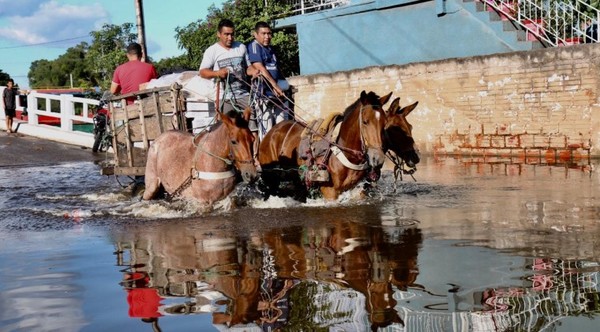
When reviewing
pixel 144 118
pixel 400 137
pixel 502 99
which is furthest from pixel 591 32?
pixel 144 118

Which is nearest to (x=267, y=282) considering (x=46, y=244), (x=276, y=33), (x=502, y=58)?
(x=46, y=244)

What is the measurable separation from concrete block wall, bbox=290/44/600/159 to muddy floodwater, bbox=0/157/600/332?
4.39 metres

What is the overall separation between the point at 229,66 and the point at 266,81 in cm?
54

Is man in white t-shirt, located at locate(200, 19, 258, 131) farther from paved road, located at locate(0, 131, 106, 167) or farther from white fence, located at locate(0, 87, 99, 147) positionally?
white fence, located at locate(0, 87, 99, 147)

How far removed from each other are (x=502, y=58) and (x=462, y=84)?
123cm

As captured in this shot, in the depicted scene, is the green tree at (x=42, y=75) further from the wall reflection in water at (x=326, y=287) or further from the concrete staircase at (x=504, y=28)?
the wall reflection in water at (x=326, y=287)

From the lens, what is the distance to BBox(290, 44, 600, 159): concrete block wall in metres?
15.6

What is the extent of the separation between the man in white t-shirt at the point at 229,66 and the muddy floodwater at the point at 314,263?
1.44 m

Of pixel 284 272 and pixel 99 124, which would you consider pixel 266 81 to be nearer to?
pixel 284 272

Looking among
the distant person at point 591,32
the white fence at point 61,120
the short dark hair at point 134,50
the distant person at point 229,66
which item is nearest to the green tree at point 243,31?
the white fence at point 61,120

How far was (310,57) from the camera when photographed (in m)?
24.8

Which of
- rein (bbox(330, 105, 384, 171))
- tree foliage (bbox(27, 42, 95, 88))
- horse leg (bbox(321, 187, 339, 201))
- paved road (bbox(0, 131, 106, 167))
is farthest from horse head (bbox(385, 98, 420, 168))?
tree foliage (bbox(27, 42, 95, 88))

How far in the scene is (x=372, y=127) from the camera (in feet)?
29.5

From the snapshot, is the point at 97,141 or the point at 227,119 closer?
the point at 227,119
